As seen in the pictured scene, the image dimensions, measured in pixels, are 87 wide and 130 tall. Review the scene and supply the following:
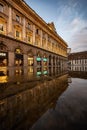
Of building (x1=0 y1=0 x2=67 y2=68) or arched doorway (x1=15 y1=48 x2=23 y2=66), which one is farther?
arched doorway (x1=15 y1=48 x2=23 y2=66)

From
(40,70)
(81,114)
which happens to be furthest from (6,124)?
(40,70)

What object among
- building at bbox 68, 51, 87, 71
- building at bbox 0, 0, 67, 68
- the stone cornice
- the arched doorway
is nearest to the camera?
building at bbox 0, 0, 67, 68

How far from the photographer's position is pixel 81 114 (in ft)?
14.7

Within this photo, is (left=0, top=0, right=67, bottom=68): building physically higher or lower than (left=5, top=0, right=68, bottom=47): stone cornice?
lower

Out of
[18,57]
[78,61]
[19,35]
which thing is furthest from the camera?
[78,61]

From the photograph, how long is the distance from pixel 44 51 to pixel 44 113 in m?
26.9

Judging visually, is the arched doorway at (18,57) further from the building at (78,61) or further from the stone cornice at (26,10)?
the building at (78,61)

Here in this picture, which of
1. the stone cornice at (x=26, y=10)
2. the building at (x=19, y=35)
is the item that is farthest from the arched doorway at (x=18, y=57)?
the stone cornice at (x=26, y=10)

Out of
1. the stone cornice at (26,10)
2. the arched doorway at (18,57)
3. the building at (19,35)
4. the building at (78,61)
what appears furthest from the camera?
the building at (78,61)

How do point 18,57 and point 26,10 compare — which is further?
point 26,10

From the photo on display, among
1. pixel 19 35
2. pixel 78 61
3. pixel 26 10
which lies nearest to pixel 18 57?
pixel 19 35

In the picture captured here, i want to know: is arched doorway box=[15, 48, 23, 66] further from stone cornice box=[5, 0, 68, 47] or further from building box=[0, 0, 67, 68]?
stone cornice box=[5, 0, 68, 47]

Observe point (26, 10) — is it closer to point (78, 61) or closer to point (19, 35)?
point (19, 35)

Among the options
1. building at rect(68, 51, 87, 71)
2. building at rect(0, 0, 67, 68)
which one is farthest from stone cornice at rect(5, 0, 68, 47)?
building at rect(68, 51, 87, 71)
